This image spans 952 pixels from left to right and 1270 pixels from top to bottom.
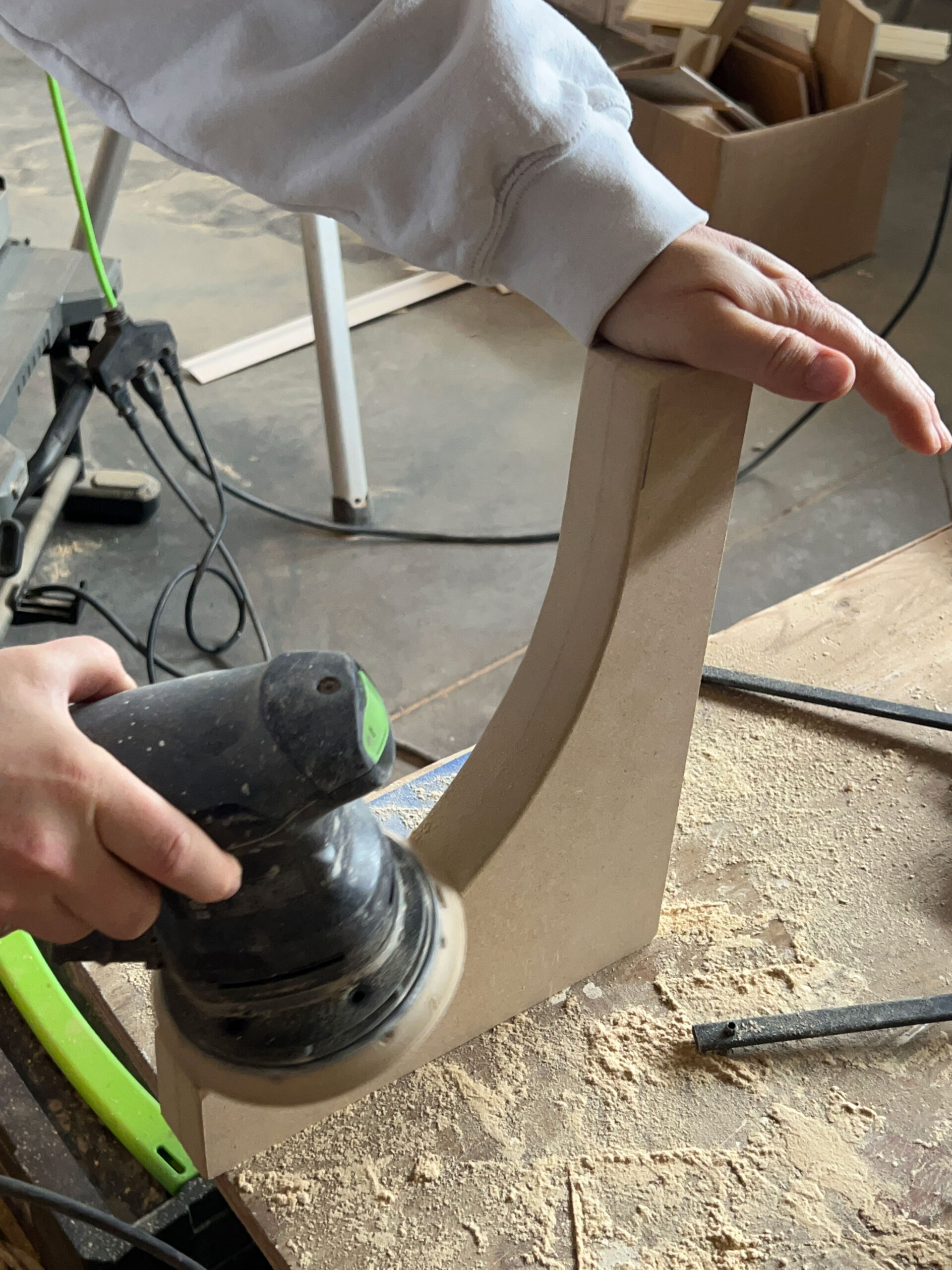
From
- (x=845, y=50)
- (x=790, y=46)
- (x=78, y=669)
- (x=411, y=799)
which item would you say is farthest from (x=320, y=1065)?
(x=790, y=46)

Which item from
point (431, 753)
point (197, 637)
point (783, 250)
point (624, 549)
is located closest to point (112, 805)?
point (624, 549)

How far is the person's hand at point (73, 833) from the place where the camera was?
18.8 inches

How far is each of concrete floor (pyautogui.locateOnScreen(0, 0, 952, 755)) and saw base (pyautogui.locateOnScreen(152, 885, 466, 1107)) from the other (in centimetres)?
100

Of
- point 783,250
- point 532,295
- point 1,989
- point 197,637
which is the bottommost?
point 197,637

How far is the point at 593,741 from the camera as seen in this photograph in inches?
27.0

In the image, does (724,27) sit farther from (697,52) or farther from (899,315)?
(899,315)

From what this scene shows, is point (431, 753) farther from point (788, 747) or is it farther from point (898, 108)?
point (898, 108)

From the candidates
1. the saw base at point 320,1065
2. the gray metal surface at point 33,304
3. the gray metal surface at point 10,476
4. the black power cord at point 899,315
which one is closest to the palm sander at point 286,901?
the saw base at point 320,1065

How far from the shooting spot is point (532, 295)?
2.11 feet

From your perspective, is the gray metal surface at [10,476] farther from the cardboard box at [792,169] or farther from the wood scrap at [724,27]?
the wood scrap at [724,27]

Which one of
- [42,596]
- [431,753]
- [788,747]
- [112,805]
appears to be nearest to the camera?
[112,805]

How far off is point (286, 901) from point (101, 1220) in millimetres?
405

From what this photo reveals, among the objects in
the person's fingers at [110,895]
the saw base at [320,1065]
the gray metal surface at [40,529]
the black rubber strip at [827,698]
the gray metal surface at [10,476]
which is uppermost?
the person's fingers at [110,895]

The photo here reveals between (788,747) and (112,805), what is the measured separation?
616 mm
